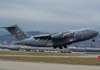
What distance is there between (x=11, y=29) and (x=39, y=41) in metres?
13.7

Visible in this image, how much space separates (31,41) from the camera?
329 ft

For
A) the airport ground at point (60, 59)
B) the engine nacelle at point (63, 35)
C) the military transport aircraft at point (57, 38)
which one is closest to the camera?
the airport ground at point (60, 59)

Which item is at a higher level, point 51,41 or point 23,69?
point 51,41

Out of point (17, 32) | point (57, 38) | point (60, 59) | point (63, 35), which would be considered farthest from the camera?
point (17, 32)

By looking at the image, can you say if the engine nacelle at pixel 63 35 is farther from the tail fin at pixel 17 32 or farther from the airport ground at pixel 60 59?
the airport ground at pixel 60 59

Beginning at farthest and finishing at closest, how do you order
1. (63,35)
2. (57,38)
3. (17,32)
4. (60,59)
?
(17,32) < (57,38) < (63,35) < (60,59)

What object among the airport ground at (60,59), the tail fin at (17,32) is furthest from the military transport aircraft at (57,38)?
the airport ground at (60,59)

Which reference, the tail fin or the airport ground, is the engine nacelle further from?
the airport ground

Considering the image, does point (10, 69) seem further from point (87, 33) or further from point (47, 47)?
point (47, 47)

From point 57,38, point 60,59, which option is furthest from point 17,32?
point 60,59

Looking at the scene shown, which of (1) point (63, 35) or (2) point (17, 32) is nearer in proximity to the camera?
(1) point (63, 35)

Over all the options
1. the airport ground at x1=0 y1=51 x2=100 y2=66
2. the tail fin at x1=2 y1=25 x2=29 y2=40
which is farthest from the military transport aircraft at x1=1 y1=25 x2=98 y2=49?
the airport ground at x1=0 y1=51 x2=100 y2=66

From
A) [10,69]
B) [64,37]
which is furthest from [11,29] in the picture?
[10,69]

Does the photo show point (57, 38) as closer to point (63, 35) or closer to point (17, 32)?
point (63, 35)
